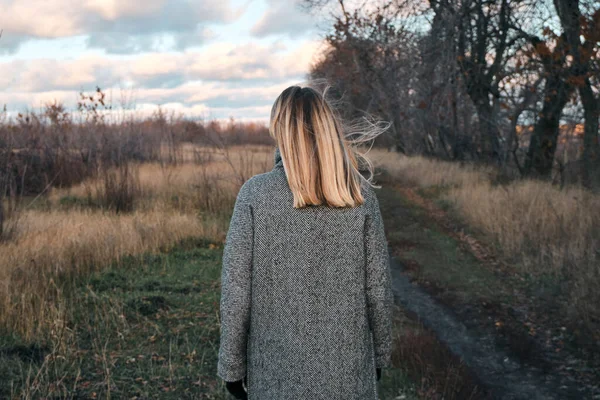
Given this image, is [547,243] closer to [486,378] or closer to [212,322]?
[486,378]

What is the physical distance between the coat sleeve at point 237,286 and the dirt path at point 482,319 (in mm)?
3082

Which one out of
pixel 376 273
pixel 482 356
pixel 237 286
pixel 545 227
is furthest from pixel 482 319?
pixel 237 286

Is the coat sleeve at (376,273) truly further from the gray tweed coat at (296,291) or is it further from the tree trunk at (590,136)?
the tree trunk at (590,136)

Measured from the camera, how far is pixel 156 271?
24.4 feet

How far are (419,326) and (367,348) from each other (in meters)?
3.92

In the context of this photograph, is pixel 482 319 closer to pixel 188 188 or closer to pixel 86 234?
pixel 86 234

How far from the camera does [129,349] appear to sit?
4859 millimetres

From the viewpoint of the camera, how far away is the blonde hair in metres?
2.20

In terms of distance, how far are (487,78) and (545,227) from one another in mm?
8666

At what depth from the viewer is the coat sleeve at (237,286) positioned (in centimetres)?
228

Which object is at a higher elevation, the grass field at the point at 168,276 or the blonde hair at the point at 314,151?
the blonde hair at the point at 314,151

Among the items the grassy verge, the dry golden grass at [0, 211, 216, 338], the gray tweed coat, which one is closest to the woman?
the gray tweed coat

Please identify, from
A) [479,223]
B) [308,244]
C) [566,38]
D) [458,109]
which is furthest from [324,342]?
[458,109]

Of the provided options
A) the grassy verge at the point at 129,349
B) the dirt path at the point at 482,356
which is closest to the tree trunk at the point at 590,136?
the dirt path at the point at 482,356
